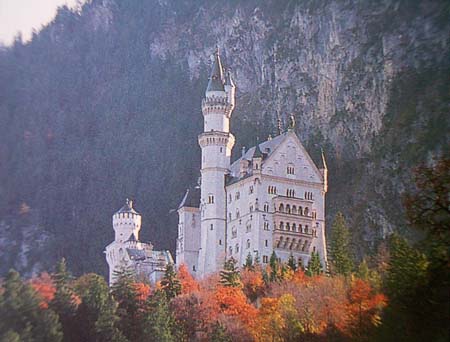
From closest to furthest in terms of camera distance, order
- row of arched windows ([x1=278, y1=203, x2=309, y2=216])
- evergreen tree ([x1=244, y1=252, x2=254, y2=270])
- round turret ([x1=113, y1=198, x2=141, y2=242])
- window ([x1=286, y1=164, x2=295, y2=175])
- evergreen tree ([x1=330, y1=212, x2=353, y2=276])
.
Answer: evergreen tree ([x1=330, y1=212, x2=353, y2=276]) → evergreen tree ([x1=244, y1=252, x2=254, y2=270]) → row of arched windows ([x1=278, y1=203, x2=309, y2=216]) → window ([x1=286, y1=164, x2=295, y2=175]) → round turret ([x1=113, y1=198, x2=141, y2=242])

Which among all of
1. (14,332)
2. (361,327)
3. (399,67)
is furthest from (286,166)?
(14,332)

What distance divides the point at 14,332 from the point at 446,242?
52.3 feet

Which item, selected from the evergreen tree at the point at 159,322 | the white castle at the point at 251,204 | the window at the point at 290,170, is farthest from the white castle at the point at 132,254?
the evergreen tree at the point at 159,322

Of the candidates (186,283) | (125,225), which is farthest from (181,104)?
(186,283)

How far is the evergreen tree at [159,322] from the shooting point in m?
50.1

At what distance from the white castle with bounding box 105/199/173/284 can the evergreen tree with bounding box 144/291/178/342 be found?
18648 mm

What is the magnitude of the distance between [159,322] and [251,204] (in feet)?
86.8

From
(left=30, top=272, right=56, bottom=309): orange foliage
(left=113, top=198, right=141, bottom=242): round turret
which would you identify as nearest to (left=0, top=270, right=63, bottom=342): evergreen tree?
(left=30, top=272, right=56, bottom=309): orange foliage

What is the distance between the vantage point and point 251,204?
251 feet

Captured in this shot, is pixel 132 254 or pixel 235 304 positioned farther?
pixel 132 254

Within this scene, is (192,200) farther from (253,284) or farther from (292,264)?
(253,284)

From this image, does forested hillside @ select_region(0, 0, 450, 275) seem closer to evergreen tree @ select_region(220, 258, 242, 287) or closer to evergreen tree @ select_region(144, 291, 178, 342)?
evergreen tree @ select_region(144, 291, 178, 342)

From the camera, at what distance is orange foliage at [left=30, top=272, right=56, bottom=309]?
4412 cm

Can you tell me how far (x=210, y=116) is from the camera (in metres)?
80.2
